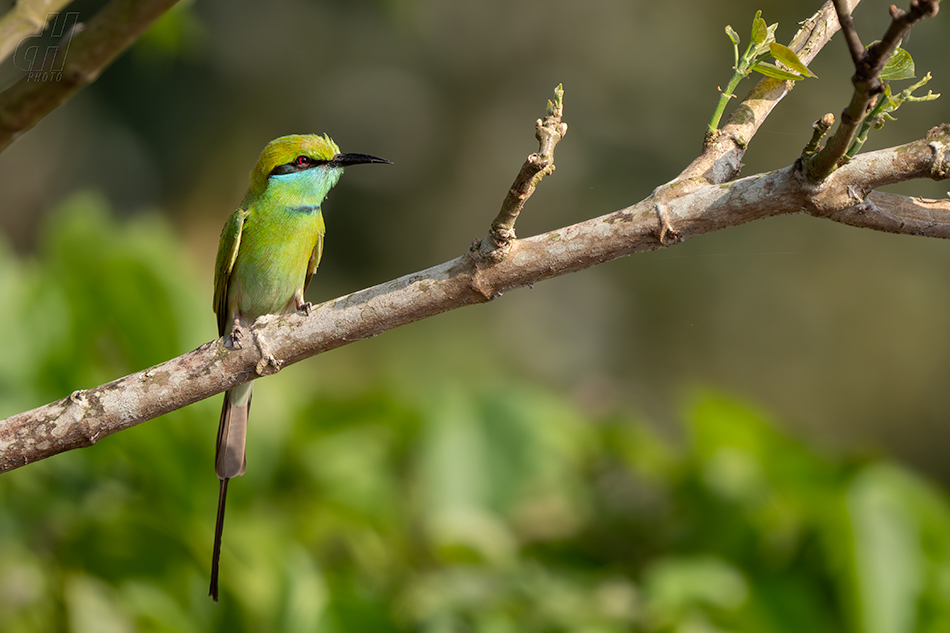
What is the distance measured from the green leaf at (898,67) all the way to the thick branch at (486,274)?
112 mm

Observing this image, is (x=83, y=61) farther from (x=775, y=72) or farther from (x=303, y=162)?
(x=303, y=162)

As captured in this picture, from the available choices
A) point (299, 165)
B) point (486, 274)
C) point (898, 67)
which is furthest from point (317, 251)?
point (898, 67)

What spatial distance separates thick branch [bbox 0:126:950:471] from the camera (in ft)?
4.37

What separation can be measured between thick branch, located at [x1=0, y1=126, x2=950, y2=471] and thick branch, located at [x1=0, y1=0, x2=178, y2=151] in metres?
0.66

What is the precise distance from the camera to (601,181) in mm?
8547

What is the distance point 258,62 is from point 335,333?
7395 mm

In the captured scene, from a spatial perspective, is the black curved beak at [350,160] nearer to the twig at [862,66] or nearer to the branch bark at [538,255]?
the branch bark at [538,255]

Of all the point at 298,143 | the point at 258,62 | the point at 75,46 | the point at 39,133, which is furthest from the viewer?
the point at 258,62

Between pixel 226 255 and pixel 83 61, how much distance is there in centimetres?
170

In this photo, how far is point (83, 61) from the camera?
98 cm

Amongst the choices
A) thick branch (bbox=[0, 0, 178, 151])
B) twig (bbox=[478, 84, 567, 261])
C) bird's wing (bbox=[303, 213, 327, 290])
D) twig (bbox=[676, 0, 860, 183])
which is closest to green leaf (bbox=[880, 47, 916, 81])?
twig (bbox=[676, 0, 860, 183])

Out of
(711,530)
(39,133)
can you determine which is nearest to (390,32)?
(39,133)

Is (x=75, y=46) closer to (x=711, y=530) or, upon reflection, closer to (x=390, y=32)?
(x=711, y=530)

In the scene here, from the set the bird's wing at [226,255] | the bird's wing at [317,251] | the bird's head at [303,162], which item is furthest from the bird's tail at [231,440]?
the bird's head at [303,162]
